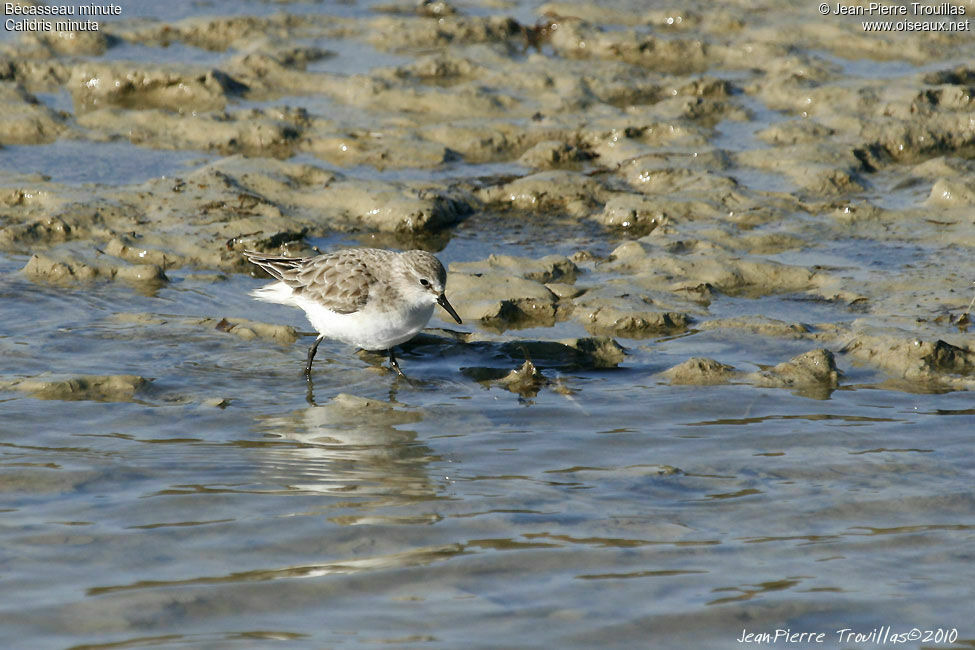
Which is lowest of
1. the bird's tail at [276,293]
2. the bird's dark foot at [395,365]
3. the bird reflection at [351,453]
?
the bird reflection at [351,453]

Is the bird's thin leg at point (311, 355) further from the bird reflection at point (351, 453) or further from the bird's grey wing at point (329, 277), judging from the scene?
the bird reflection at point (351, 453)

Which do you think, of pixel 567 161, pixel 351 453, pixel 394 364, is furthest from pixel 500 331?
pixel 567 161

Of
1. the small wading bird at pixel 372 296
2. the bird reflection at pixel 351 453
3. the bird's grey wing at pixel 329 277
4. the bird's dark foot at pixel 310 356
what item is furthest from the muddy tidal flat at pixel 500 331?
the bird's grey wing at pixel 329 277

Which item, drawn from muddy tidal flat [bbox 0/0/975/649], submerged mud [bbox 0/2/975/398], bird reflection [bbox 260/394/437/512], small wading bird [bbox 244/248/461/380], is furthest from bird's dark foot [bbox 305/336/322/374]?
submerged mud [bbox 0/2/975/398]

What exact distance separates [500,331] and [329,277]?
139 centimetres

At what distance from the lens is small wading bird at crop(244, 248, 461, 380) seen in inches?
323

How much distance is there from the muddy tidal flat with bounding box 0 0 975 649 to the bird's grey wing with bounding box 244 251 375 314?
49 centimetres

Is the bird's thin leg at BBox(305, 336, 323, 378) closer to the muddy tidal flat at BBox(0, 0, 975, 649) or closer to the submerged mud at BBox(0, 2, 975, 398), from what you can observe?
the muddy tidal flat at BBox(0, 0, 975, 649)

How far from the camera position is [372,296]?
27.3 ft

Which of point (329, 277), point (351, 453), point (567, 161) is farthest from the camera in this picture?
point (567, 161)

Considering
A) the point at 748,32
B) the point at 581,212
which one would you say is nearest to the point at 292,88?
the point at 581,212

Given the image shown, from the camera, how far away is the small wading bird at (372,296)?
8.20 meters

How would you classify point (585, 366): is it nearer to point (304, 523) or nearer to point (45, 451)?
point (304, 523)

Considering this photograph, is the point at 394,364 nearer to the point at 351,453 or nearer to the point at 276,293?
the point at 276,293
